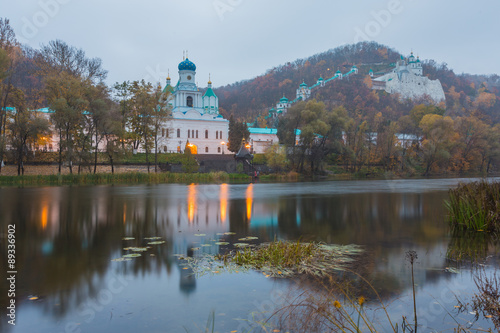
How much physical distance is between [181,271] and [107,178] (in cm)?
3043

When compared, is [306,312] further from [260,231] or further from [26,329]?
[260,231]

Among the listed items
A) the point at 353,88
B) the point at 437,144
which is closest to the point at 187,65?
the point at 437,144

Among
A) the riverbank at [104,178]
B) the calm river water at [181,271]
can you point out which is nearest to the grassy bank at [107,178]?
the riverbank at [104,178]

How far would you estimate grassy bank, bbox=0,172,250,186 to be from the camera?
104 feet

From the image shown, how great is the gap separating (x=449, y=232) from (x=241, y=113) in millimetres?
115497

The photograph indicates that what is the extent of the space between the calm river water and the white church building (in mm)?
52669

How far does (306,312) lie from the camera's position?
4.48 meters

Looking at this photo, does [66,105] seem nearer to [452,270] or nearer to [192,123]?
[192,123]

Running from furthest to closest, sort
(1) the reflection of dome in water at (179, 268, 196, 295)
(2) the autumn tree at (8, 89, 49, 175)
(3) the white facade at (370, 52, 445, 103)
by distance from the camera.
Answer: (3) the white facade at (370, 52, 445, 103) < (2) the autumn tree at (8, 89, 49, 175) < (1) the reflection of dome in water at (179, 268, 196, 295)

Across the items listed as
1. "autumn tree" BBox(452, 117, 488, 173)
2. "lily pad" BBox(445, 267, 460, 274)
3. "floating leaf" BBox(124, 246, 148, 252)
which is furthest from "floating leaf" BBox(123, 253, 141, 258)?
"autumn tree" BBox(452, 117, 488, 173)

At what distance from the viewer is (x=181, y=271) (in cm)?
627

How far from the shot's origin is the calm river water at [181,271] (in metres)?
4.51

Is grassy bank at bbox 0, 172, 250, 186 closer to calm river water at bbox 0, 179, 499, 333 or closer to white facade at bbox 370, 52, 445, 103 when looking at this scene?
calm river water at bbox 0, 179, 499, 333

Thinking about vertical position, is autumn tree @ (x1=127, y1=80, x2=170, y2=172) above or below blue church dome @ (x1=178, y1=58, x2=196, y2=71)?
below
